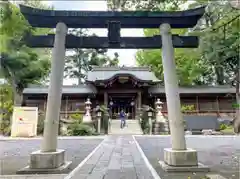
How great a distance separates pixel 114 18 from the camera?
563 centimetres

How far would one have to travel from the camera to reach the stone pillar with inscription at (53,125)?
4.80 m

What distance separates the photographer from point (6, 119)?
1911 cm

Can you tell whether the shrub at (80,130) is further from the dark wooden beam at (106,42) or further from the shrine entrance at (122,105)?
the dark wooden beam at (106,42)

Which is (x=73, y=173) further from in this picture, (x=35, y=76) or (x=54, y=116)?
(x=35, y=76)

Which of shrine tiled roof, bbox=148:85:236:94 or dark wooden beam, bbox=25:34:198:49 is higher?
shrine tiled roof, bbox=148:85:236:94

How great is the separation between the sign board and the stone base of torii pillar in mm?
12418

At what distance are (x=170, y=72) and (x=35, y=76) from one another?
1703cm

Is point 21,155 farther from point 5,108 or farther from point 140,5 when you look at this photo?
point 5,108

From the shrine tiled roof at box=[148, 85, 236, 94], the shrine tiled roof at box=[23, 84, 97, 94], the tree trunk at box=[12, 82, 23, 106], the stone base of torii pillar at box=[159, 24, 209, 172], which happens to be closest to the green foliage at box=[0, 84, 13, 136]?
the tree trunk at box=[12, 82, 23, 106]

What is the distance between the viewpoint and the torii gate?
201 inches

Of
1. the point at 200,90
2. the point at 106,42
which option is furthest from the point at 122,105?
the point at 106,42

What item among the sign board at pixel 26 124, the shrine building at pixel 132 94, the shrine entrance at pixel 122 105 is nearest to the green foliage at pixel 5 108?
the shrine building at pixel 132 94

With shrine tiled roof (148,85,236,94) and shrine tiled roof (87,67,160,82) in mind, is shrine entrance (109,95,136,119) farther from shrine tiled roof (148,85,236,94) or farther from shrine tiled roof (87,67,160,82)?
shrine tiled roof (148,85,236,94)

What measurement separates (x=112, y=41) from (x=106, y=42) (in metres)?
0.16
